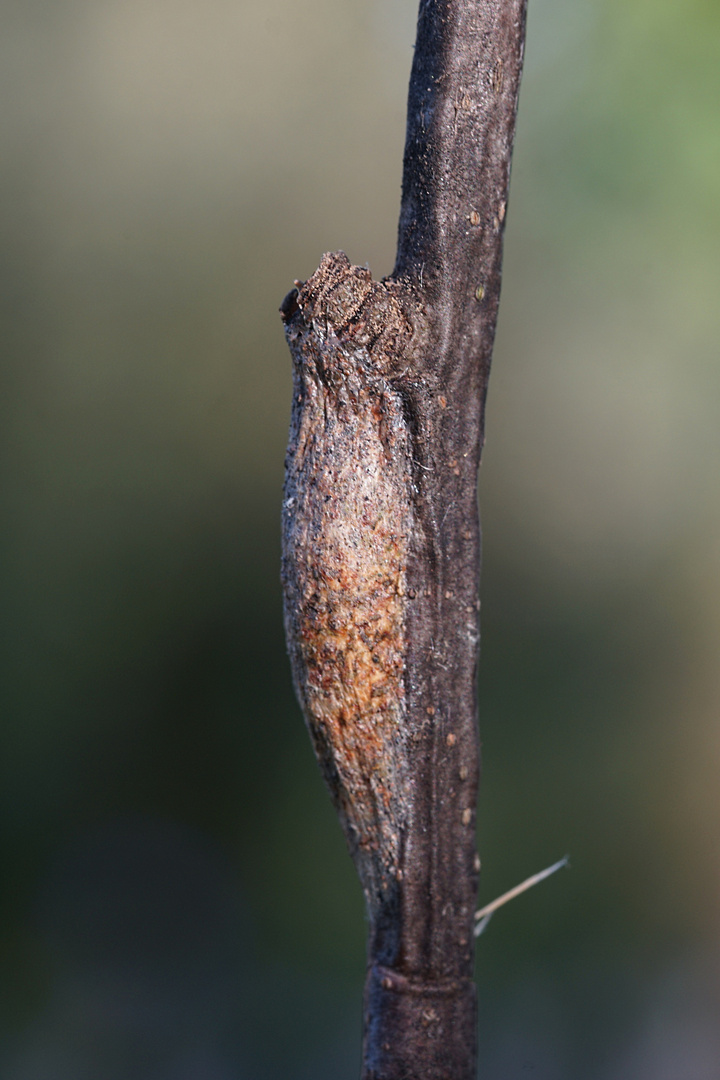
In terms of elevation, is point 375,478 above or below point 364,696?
above

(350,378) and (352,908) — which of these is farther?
(352,908)

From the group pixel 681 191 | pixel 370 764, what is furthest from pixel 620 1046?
pixel 681 191

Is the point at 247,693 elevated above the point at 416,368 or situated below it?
below

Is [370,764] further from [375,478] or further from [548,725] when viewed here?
[548,725]

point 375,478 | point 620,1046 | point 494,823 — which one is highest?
point 375,478

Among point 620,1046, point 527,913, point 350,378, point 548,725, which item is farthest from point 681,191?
point 620,1046

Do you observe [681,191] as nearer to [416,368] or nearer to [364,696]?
[416,368]
